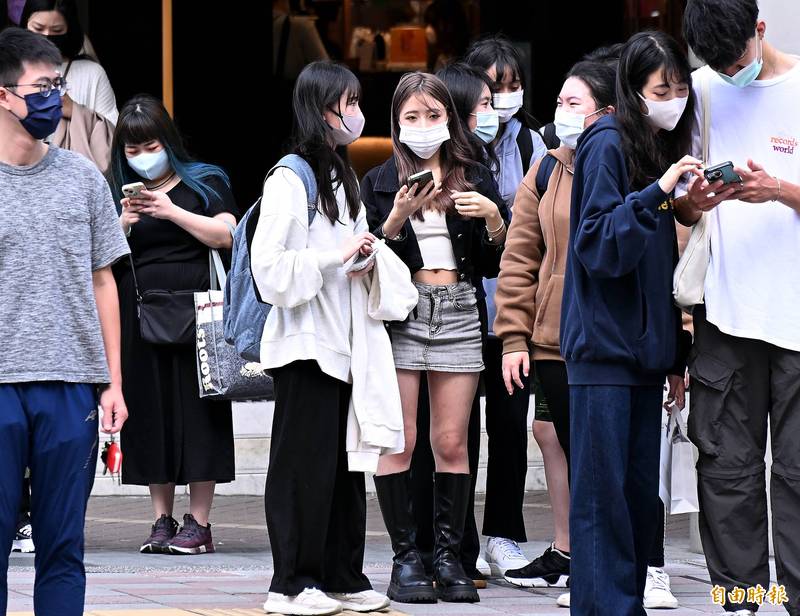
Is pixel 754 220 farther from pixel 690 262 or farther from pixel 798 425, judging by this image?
pixel 798 425

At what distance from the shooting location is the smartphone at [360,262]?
568 cm

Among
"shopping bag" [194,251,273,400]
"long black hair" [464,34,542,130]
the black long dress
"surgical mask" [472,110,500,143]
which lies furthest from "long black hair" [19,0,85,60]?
"surgical mask" [472,110,500,143]

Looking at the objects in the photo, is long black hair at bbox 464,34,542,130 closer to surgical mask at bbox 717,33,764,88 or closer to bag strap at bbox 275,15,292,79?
surgical mask at bbox 717,33,764,88

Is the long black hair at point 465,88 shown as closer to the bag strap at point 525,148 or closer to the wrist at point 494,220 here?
the bag strap at point 525,148

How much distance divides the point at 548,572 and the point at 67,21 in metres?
3.91

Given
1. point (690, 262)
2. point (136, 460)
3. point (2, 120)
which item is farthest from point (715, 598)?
point (136, 460)

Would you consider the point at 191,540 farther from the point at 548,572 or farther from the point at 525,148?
the point at 525,148

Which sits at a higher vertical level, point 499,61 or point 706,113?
point 499,61

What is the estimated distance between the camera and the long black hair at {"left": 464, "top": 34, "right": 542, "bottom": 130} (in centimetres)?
697

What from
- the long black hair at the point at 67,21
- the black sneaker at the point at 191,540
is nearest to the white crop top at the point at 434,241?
the black sneaker at the point at 191,540

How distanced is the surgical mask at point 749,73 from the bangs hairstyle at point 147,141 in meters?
3.07

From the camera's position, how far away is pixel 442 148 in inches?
247

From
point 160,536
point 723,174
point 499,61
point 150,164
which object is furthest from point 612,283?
point 160,536

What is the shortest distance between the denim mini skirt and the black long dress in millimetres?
1510
